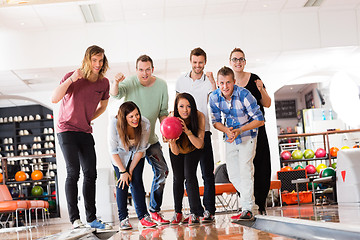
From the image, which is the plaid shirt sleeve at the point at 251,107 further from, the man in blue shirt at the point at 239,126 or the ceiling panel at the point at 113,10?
the ceiling panel at the point at 113,10

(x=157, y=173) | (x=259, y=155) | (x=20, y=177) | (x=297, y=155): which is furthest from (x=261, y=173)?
(x=20, y=177)

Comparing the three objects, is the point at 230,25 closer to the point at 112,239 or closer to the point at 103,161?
the point at 103,161

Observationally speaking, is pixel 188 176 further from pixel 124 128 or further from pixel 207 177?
pixel 124 128

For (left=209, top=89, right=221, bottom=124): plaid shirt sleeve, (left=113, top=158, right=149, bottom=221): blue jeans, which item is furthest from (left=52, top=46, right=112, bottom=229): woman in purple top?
(left=209, top=89, right=221, bottom=124): plaid shirt sleeve

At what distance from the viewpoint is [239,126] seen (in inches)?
154

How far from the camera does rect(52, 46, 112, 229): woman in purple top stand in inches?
140

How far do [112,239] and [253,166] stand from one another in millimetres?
1306

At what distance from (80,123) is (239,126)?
4.09ft

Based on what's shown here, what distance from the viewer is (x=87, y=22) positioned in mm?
9211

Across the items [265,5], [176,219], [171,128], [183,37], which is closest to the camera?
[171,128]

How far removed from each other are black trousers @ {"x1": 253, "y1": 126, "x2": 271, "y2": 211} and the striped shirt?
0.91ft

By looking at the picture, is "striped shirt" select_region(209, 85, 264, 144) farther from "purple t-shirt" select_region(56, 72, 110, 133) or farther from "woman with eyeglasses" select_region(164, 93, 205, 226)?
"purple t-shirt" select_region(56, 72, 110, 133)

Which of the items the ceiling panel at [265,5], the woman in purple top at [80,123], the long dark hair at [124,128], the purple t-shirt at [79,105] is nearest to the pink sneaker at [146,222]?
the woman in purple top at [80,123]

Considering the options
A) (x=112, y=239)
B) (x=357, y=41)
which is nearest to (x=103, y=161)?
(x=357, y=41)
